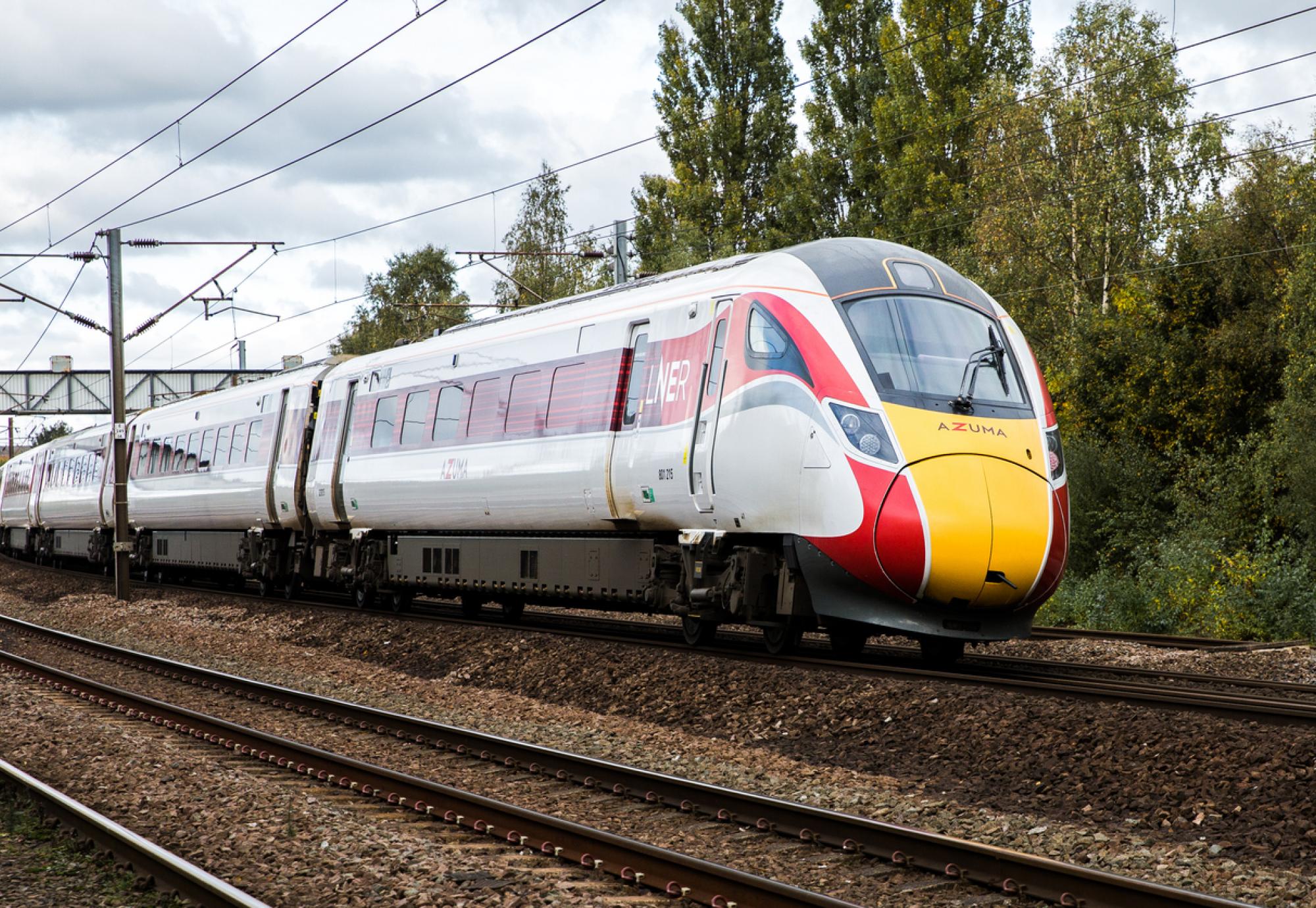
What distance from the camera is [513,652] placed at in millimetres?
13531

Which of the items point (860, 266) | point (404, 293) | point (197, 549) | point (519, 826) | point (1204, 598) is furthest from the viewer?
point (404, 293)

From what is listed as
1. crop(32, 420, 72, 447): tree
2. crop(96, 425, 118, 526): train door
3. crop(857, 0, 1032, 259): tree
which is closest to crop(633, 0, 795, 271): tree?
crop(857, 0, 1032, 259): tree

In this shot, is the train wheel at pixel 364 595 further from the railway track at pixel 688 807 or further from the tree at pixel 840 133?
the tree at pixel 840 133

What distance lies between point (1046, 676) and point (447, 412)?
7.90 m

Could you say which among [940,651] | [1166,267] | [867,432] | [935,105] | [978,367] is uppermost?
[935,105]

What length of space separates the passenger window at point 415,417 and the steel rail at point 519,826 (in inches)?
239

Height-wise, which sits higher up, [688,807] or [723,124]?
[723,124]

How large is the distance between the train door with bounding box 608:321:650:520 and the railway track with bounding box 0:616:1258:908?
3.22 meters

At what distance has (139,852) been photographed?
251 inches

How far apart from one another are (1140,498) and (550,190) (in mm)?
35890

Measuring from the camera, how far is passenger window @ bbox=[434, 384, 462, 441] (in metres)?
15.8

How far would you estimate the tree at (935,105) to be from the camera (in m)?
38.7

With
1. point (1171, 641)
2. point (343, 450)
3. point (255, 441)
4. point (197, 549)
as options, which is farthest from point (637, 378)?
point (197, 549)

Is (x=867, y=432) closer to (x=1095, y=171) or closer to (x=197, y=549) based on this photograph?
(x=197, y=549)
